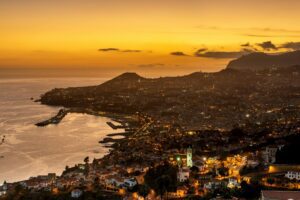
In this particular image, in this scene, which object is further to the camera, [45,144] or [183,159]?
[45,144]

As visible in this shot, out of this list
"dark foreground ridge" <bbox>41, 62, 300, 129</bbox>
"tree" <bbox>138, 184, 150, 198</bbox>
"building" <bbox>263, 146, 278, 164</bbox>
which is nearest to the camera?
"tree" <bbox>138, 184, 150, 198</bbox>

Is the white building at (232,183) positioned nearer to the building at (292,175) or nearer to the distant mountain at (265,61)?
Result: the building at (292,175)

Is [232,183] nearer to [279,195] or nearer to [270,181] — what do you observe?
[270,181]

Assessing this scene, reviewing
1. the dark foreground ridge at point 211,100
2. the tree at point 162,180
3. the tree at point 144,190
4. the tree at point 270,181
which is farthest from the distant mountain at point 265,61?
the tree at point 144,190

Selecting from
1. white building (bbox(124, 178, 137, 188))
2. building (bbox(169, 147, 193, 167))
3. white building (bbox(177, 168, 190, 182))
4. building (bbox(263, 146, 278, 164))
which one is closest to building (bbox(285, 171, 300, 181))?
building (bbox(263, 146, 278, 164))

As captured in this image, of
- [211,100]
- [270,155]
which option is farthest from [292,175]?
[211,100]

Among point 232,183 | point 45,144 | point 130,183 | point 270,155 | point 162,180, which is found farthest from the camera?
point 45,144

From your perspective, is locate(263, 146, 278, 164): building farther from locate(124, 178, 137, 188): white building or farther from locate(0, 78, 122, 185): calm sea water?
locate(0, 78, 122, 185): calm sea water

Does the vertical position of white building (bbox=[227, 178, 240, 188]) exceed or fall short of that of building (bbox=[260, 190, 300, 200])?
it falls short

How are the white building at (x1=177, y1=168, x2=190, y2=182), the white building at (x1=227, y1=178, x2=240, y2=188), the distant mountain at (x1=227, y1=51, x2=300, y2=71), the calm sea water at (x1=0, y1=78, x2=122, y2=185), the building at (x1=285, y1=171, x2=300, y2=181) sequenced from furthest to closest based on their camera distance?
the distant mountain at (x1=227, y1=51, x2=300, y2=71)
the calm sea water at (x1=0, y1=78, x2=122, y2=185)
the white building at (x1=177, y1=168, x2=190, y2=182)
the building at (x1=285, y1=171, x2=300, y2=181)
the white building at (x1=227, y1=178, x2=240, y2=188)
